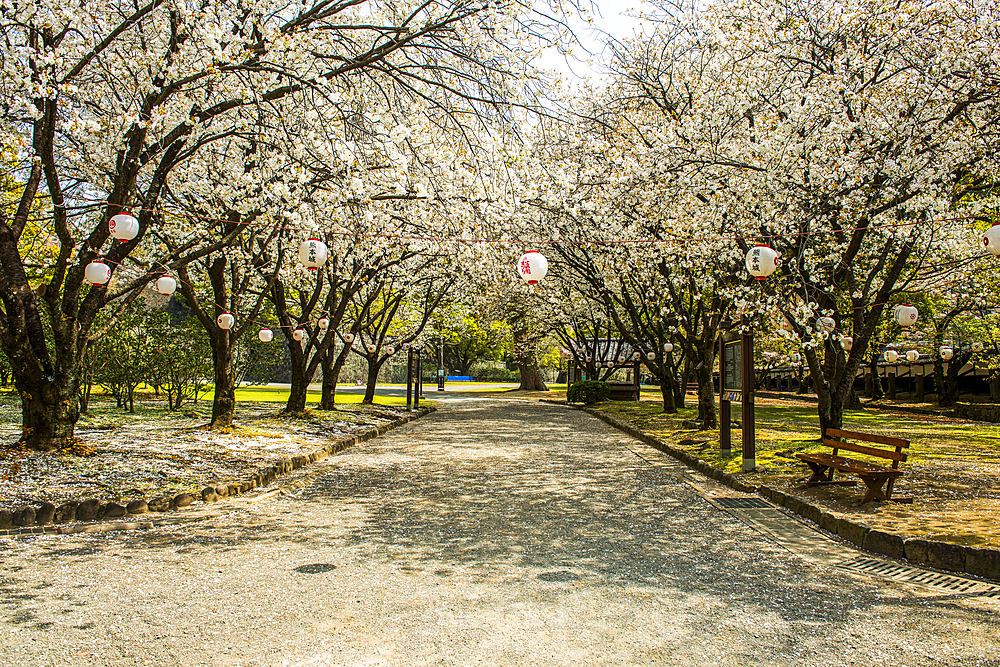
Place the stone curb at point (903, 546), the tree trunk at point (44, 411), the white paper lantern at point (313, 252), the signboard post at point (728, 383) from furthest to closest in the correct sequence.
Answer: the signboard post at point (728, 383) < the white paper lantern at point (313, 252) < the tree trunk at point (44, 411) < the stone curb at point (903, 546)

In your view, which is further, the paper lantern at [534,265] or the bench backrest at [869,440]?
the paper lantern at [534,265]

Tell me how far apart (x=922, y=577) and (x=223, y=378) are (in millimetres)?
12338

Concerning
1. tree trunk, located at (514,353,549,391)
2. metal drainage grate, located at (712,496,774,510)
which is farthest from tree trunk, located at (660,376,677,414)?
tree trunk, located at (514,353,549,391)

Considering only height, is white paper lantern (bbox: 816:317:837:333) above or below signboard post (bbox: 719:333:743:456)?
above

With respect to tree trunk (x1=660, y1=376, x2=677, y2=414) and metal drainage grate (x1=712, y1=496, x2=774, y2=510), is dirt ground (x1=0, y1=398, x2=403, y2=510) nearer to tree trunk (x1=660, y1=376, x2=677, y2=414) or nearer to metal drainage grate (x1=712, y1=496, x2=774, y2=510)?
metal drainage grate (x1=712, y1=496, x2=774, y2=510)

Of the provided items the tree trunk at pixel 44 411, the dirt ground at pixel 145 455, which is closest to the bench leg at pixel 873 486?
the dirt ground at pixel 145 455

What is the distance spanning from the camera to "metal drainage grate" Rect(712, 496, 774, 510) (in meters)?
7.98

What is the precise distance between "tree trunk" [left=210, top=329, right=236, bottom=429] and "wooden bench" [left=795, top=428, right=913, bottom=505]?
10.7 m

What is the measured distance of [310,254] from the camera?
9.60m

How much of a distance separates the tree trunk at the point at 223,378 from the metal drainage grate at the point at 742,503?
973 centimetres

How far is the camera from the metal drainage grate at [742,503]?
7980 mm

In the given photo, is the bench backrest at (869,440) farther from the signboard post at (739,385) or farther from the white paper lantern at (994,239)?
the white paper lantern at (994,239)

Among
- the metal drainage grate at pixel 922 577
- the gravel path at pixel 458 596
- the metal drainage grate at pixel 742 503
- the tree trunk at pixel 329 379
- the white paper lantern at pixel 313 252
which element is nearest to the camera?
the gravel path at pixel 458 596

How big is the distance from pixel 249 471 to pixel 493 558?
5.23 m
